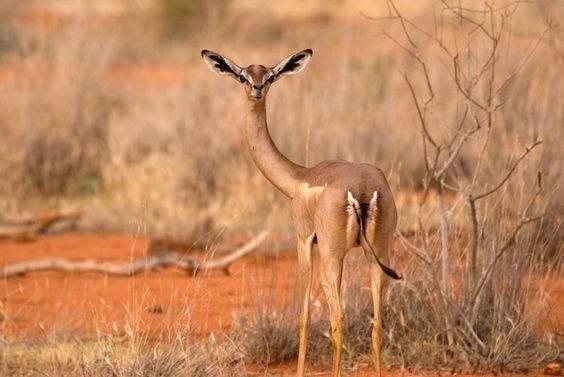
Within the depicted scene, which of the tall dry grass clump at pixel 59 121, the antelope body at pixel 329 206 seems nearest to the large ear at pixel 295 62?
the antelope body at pixel 329 206

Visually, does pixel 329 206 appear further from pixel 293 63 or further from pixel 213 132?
pixel 213 132

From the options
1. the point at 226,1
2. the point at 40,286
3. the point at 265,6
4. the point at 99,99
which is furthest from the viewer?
the point at 265,6

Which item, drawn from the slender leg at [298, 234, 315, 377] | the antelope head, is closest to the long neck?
the antelope head

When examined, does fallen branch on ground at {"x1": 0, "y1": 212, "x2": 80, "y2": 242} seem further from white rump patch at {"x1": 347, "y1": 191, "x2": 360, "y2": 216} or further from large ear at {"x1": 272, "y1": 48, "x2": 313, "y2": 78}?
white rump patch at {"x1": 347, "y1": 191, "x2": 360, "y2": 216}

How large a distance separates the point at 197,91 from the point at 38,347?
687 centimetres

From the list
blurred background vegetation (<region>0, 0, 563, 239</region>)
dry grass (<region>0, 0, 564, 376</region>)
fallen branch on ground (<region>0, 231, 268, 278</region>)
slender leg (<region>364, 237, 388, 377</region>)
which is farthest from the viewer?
blurred background vegetation (<region>0, 0, 563, 239</region>)

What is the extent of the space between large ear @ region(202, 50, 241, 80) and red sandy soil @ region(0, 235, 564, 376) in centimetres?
109

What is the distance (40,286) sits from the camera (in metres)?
9.45

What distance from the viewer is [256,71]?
5.92 metres

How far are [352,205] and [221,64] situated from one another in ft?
3.53

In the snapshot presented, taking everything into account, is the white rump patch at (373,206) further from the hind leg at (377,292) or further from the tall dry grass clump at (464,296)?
the tall dry grass clump at (464,296)

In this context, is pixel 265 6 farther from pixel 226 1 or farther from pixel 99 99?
pixel 99 99

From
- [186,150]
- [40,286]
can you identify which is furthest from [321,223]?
[186,150]

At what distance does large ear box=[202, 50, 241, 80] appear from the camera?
6.02 metres
